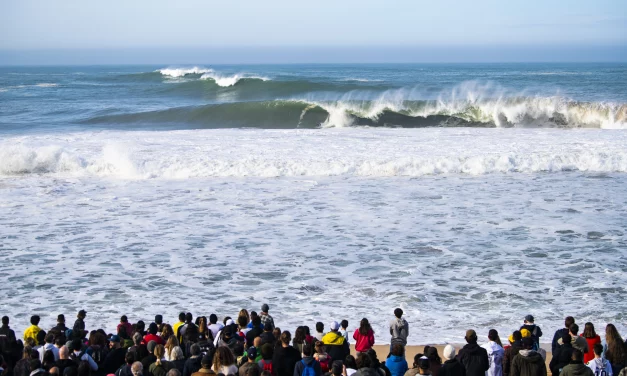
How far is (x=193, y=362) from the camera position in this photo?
6270 mm

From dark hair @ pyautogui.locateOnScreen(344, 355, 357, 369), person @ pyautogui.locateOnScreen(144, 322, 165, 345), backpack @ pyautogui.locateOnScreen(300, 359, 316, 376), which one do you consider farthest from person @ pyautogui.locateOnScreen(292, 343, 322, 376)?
person @ pyautogui.locateOnScreen(144, 322, 165, 345)

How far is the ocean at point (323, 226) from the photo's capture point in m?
10.0

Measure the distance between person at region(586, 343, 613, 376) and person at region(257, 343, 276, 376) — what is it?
9.21ft

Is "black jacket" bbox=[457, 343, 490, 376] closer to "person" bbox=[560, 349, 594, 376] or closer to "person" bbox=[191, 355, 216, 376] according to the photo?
"person" bbox=[560, 349, 594, 376]

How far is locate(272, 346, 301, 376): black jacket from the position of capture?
6.42 m

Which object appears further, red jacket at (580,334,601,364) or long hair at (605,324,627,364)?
red jacket at (580,334,601,364)

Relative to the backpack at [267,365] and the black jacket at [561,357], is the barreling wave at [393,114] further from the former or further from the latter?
the backpack at [267,365]

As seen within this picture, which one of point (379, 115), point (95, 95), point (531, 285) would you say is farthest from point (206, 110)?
point (531, 285)

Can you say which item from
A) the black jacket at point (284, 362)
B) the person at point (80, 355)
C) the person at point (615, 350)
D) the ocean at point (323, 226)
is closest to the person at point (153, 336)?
the person at point (80, 355)

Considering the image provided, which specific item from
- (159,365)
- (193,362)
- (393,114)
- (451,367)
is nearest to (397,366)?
(451,367)

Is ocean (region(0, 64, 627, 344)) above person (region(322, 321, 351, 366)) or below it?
below

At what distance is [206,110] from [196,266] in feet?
91.1

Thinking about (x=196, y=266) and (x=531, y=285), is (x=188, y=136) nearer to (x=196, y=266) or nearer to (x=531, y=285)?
(x=196, y=266)

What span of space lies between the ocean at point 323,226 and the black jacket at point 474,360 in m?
2.10
